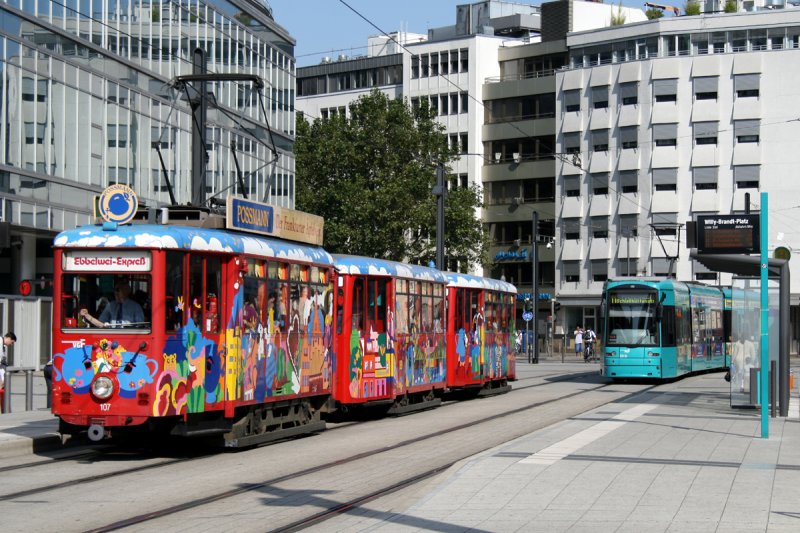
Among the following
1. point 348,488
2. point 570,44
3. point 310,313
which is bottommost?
point 348,488

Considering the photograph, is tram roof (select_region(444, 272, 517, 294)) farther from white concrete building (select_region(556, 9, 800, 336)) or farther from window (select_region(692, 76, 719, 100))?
window (select_region(692, 76, 719, 100))

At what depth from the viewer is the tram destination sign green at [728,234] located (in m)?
21.6

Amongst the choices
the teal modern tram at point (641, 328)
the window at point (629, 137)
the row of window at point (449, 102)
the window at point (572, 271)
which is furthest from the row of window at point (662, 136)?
the teal modern tram at point (641, 328)

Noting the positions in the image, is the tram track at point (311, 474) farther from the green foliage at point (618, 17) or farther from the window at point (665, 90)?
the green foliage at point (618, 17)

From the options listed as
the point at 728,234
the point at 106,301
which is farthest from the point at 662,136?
the point at 106,301

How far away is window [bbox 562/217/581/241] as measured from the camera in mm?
87812

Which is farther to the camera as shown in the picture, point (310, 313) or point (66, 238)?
point (310, 313)

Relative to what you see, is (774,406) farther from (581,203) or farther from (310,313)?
(581,203)

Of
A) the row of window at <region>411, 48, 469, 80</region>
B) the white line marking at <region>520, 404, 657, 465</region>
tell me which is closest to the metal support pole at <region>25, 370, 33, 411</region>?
the white line marking at <region>520, 404, 657, 465</region>

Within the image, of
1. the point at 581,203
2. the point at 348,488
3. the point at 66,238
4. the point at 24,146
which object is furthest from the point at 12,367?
the point at 581,203

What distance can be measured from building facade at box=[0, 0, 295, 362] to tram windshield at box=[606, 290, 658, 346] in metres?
11.2

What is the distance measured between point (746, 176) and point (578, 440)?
219ft

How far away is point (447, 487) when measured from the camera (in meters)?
12.3

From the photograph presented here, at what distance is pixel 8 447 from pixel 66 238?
2770mm
